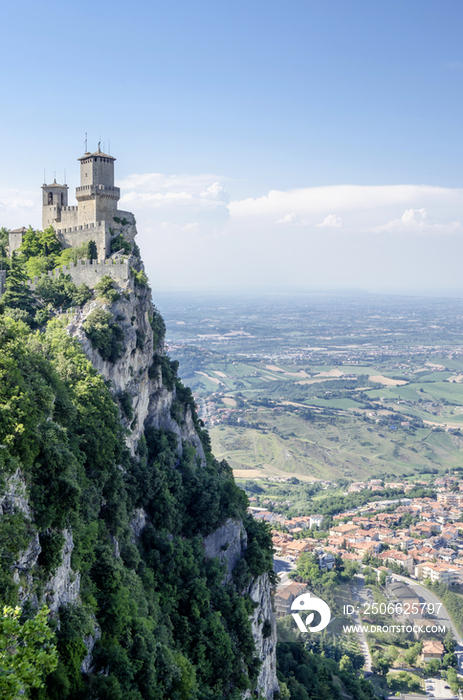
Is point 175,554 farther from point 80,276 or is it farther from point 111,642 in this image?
point 80,276

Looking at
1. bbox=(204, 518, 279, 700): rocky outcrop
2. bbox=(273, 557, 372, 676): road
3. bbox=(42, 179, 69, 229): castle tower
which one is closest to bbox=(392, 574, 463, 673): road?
bbox=(273, 557, 372, 676): road

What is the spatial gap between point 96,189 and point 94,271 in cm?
704

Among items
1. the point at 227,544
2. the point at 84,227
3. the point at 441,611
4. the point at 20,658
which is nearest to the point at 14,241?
the point at 84,227

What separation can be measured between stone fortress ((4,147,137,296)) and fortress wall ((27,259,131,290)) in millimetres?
456

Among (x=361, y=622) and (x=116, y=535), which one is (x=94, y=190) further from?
Answer: (x=361, y=622)

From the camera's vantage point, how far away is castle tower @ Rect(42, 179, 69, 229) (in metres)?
43.5

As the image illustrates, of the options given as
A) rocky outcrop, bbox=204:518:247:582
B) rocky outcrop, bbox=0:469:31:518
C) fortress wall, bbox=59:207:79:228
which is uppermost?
fortress wall, bbox=59:207:79:228

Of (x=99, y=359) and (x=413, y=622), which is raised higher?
(x=99, y=359)

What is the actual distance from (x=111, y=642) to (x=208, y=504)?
16.5 m

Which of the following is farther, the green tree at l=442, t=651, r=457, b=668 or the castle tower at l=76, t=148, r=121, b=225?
A: the green tree at l=442, t=651, r=457, b=668

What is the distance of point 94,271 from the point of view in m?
38.0

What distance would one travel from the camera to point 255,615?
37.2 meters

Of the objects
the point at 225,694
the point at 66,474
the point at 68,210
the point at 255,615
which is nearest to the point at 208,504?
the point at 255,615

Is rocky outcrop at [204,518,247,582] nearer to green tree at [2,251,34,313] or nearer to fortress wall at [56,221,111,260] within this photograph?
green tree at [2,251,34,313]
